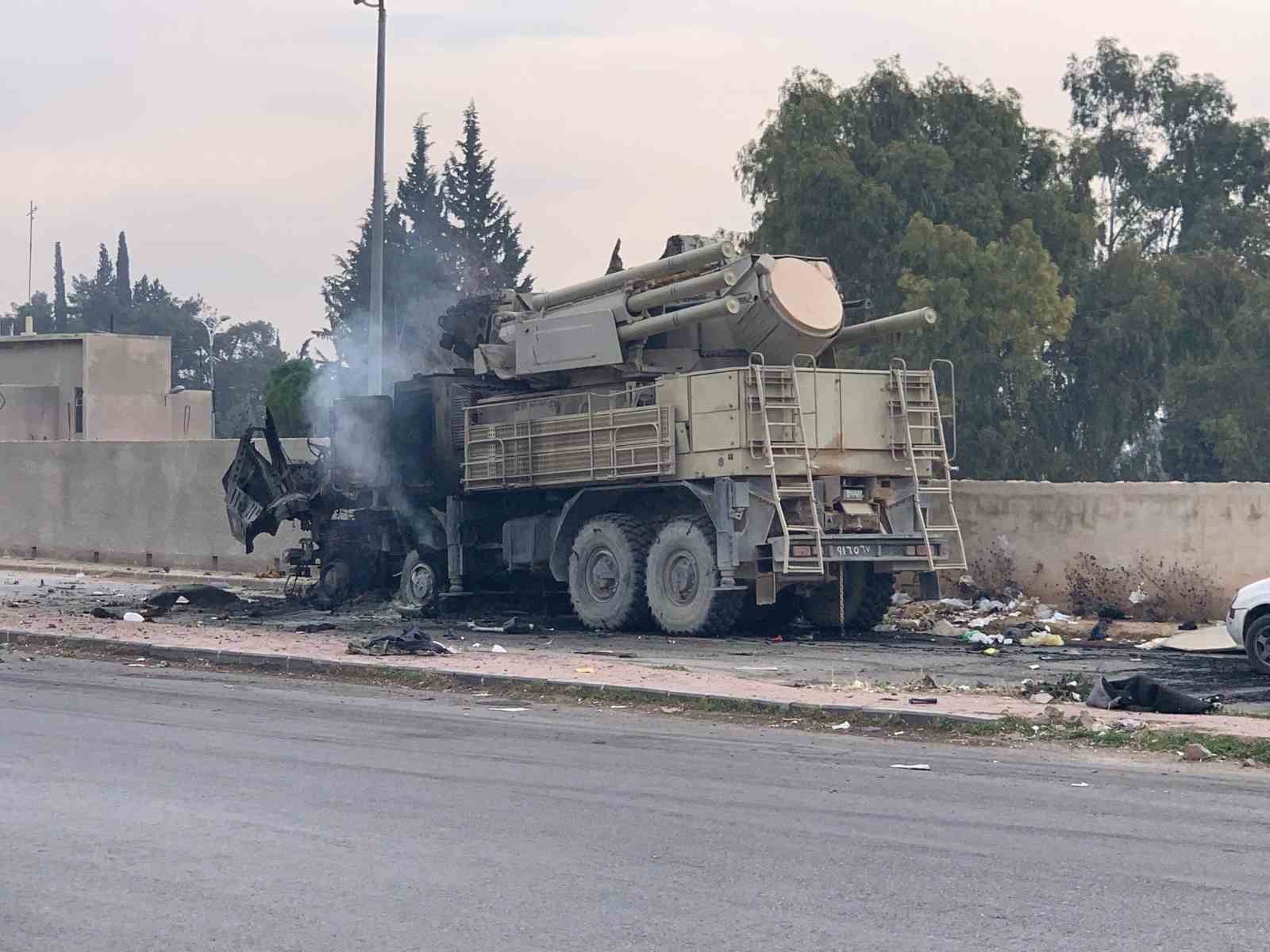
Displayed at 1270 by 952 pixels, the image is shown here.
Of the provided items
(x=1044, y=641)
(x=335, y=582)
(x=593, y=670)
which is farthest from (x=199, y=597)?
(x=1044, y=641)

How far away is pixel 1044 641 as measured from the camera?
18578 mm

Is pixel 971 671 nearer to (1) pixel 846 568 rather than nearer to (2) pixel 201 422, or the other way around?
(1) pixel 846 568

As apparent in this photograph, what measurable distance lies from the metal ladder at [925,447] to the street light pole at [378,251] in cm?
889

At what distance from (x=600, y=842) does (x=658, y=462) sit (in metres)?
11.3

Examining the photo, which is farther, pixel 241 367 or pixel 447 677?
pixel 241 367

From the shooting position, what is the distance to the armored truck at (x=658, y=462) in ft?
61.5

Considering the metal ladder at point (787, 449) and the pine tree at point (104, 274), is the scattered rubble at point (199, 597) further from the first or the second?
the pine tree at point (104, 274)

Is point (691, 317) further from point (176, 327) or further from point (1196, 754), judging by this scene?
point (176, 327)

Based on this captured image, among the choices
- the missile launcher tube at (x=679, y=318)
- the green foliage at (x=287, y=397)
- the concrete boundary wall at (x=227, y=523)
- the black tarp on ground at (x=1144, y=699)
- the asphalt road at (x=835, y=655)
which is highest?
the green foliage at (x=287, y=397)

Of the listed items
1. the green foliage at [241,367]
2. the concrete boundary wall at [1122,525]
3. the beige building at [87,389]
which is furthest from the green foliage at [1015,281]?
the green foliage at [241,367]

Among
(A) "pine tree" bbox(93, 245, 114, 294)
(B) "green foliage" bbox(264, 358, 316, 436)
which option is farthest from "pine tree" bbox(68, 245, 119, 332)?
(B) "green foliage" bbox(264, 358, 316, 436)

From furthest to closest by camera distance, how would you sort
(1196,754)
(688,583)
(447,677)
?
(688,583)
(447,677)
(1196,754)

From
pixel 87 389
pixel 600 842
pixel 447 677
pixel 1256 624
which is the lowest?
pixel 600 842

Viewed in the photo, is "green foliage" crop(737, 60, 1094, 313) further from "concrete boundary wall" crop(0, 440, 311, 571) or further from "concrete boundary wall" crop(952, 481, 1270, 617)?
"concrete boundary wall" crop(952, 481, 1270, 617)
